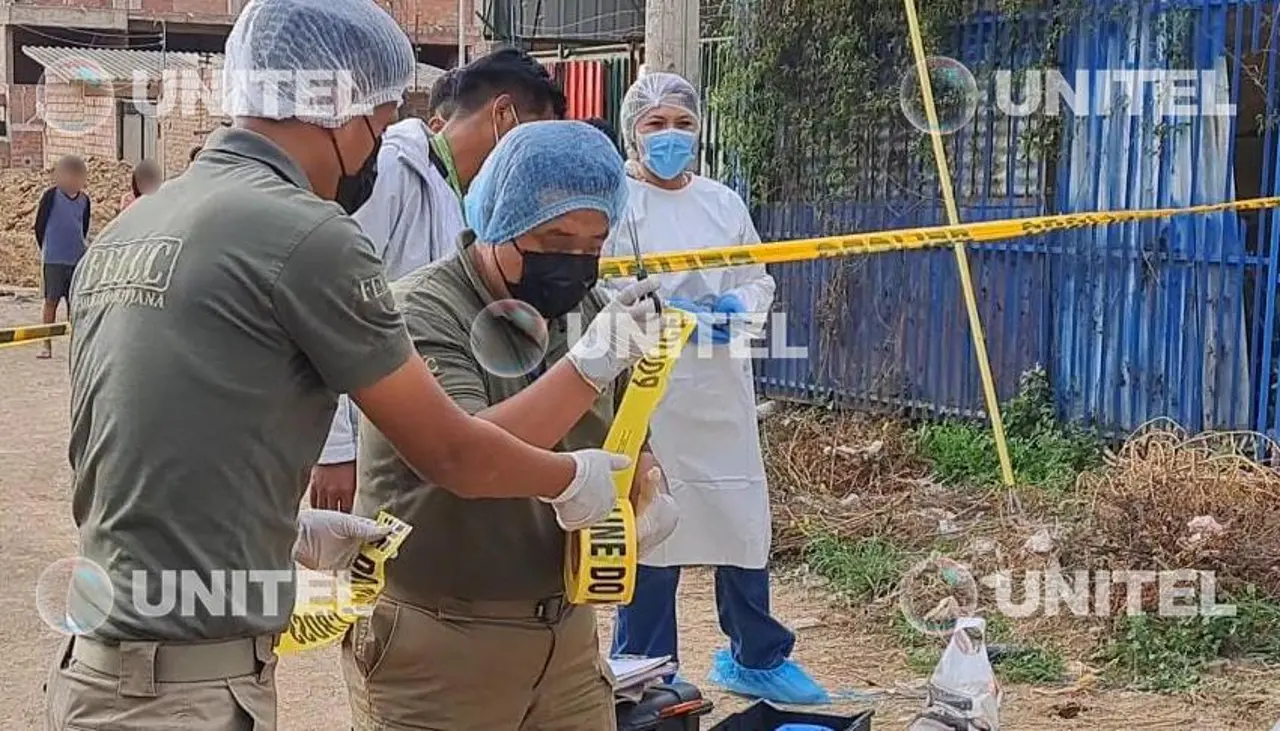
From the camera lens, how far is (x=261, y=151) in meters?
2.17

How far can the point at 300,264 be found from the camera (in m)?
2.04

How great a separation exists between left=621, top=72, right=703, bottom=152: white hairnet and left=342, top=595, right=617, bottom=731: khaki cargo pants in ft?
8.45

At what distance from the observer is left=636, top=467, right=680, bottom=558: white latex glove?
290cm

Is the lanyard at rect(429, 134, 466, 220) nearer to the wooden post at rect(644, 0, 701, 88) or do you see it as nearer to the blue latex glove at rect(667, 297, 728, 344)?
the blue latex glove at rect(667, 297, 728, 344)

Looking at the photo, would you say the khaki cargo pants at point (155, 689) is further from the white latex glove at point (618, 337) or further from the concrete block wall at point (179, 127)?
the concrete block wall at point (179, 127)

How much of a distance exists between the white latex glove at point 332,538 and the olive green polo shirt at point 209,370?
0.32m

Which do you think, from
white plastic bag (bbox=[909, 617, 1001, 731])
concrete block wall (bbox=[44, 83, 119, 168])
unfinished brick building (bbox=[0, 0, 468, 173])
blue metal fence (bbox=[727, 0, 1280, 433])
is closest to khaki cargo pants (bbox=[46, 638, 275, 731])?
white plastic bag (bbox=[909, 617, 1001, 731])

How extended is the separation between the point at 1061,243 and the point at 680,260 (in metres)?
3.97

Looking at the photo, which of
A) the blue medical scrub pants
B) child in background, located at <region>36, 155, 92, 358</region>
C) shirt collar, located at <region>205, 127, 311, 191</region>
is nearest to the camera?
shirt collar, located at <region>205, 127, 311, 191</region>

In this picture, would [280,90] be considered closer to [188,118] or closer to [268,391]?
[268,391]

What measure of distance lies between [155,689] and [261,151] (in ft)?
2.50

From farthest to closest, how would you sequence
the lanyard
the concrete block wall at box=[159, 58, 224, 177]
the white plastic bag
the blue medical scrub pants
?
1. the concrete block wall at box=[159, 58, 224, 177]
2. the blue medical scrub pants
3. the lanyard
4. the white plastic bag

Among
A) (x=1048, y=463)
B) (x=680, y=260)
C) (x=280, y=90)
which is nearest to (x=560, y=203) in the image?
(x=280, y=90)

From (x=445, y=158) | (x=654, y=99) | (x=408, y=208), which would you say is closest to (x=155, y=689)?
(x=408, y=208)
